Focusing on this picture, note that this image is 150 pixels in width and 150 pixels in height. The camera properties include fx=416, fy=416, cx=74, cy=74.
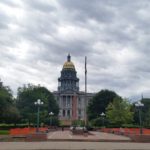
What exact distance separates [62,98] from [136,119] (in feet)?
204

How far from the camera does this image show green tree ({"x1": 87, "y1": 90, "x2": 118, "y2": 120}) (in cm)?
12281

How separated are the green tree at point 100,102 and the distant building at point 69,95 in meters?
33.7

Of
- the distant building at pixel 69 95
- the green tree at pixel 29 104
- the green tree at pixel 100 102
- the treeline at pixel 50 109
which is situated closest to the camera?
the treeline at pixel 50 109

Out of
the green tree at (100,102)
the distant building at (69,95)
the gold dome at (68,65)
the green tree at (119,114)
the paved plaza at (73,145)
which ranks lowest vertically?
the paved plaza at (73,145)

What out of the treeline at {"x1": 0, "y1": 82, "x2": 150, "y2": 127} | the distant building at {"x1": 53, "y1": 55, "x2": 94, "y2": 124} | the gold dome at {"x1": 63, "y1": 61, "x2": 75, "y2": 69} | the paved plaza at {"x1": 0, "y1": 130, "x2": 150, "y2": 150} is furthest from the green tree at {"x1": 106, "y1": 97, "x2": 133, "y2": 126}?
the gold dome at {"x1": 63, "y1": 61, "x2": 75, "y2": 69}

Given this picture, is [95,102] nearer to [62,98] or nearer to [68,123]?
[68,123]

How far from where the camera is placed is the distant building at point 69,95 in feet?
546

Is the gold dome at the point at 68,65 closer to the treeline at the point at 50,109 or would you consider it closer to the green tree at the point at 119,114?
the treeline at the point at 50,109

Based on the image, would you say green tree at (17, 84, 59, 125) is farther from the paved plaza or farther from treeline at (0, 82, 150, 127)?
the paved plaza

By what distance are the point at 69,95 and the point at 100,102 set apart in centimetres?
5066

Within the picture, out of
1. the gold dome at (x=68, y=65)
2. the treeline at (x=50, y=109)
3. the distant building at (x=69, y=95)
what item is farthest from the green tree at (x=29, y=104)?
the gold dome at (x=68, y=65)

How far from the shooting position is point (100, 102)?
405 ft

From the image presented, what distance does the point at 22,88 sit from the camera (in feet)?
385

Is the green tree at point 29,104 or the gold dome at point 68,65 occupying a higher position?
the gold dome at point 68,65
